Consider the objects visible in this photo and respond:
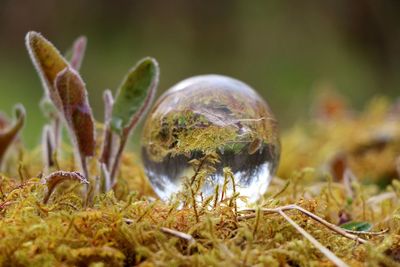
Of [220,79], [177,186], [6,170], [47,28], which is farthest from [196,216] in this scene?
[47,28]

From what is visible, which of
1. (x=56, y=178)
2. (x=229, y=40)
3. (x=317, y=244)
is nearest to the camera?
(x=317, y=244)

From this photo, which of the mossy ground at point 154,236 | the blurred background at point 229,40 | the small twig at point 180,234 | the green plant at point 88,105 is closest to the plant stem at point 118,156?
the green plant at point 88,105

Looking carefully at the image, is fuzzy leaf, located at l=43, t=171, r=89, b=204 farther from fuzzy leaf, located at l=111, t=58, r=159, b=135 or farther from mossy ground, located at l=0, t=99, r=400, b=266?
fuzzy leaf, located at l=111, t=58, r=159, b=135

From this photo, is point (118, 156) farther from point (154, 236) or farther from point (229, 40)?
point (229, 40)

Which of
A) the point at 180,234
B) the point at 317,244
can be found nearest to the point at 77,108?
the point at 180,234

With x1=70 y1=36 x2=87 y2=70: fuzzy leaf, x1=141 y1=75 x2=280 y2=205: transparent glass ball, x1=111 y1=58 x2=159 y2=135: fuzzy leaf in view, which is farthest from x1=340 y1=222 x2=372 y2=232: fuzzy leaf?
x1=70 y1=36 x2=87 y2=70: fuzzy leaf

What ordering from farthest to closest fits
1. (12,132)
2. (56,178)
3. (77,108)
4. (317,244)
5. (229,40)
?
(229,40)
(12,132)
(77,108)
(56,178)
(317,244)

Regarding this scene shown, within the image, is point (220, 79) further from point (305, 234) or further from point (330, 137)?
point (330, 137)
